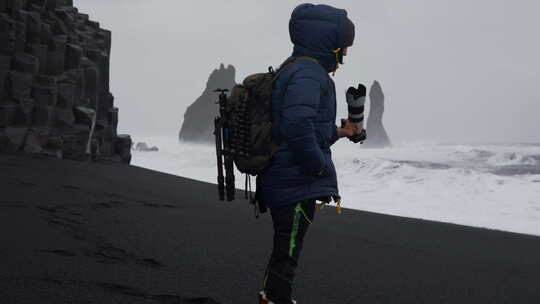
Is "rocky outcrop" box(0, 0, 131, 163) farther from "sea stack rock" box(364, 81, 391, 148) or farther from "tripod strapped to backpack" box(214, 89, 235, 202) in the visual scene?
"sea stack rock" box(364, 81, 391, 148)

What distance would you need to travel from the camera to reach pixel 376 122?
10425 centimetres

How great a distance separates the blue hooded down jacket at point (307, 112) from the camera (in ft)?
8.93

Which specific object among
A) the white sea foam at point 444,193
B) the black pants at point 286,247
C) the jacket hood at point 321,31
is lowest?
the white sea foam at point 444,193

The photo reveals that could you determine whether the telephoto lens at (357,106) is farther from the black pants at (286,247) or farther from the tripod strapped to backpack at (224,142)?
the tripod strapped to backpack at (224,142)

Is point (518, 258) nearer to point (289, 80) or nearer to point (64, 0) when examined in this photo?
point (289, 80)

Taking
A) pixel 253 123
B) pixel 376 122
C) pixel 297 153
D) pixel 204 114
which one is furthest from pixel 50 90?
pixel 376 122

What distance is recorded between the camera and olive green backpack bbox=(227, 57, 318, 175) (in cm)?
286

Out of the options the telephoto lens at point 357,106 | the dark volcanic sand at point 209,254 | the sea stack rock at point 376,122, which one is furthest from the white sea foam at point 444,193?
the sea stack rock at point 376,122

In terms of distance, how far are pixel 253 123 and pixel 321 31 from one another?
0.63 metres

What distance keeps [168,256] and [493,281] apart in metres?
2.89

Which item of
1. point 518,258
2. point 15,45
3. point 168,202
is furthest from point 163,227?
point 15,45

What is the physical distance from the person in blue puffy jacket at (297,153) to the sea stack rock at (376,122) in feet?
329

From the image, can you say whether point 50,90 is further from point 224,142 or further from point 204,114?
point 204,114

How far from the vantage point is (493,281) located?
15.7 ft
